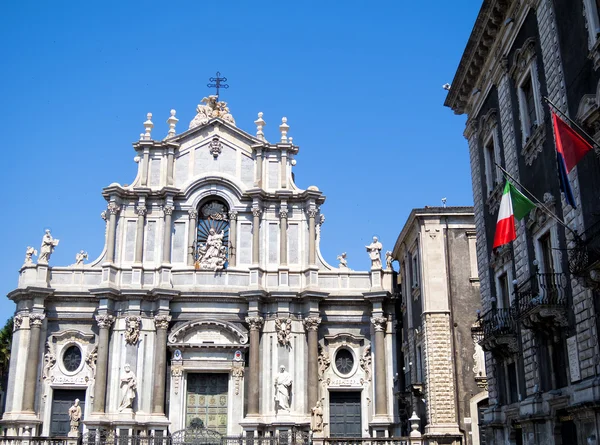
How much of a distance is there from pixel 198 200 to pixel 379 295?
999cm

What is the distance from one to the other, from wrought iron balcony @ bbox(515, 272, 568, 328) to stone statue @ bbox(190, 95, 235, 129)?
24.7 m

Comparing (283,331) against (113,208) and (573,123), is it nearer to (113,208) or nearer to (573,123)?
(113,208)

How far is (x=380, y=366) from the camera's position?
3428 centimetres

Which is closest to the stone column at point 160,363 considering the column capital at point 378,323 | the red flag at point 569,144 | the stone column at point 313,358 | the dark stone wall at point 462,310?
the stone column at point 313,358

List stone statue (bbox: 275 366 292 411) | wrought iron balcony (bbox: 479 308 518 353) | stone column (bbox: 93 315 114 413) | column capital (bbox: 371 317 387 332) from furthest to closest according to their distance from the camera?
column capital (bbox: 371 317 387 332)
stone column (bbox: 93 315 114 413)
stone statue (bbox: 275 366 292 411)
wrought iron balcony (bbox: 479 308 518 353)

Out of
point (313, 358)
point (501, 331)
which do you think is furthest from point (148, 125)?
point (501, 331)

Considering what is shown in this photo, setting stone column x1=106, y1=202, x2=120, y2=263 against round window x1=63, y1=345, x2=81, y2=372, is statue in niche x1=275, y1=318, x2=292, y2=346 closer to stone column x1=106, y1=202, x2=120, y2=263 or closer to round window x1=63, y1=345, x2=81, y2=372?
stone column x1=106, y1=202, x2=120, y2=263

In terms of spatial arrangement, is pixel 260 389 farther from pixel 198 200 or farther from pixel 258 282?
pixel 198 200

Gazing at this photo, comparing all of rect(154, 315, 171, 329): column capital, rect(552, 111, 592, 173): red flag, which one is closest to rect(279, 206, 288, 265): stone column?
rect(154, 315, 171, 329): column capital

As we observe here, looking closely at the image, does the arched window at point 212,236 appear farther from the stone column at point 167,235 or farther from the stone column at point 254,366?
the stone column at point 254,366

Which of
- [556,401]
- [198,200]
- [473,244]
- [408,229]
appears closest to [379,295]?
[408,229]

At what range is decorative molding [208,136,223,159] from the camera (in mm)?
37244

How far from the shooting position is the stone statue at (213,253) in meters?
35.5

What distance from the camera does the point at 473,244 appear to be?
29.7m
